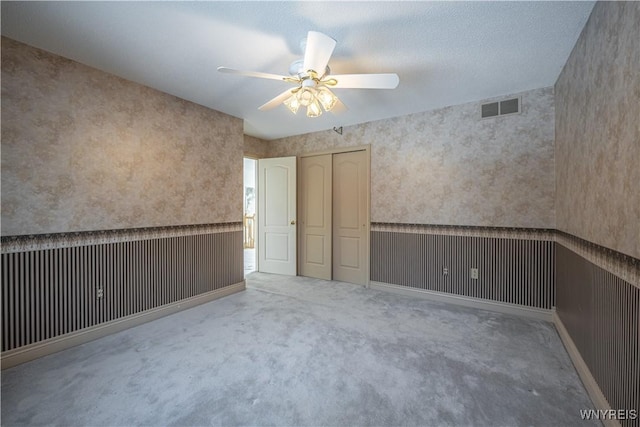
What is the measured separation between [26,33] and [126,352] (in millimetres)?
2527

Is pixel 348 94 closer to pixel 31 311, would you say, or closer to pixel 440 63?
pixel 440 63

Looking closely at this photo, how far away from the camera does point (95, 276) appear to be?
8.16ft

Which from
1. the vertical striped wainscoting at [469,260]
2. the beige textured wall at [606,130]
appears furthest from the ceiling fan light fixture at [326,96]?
the vertical striped wainscoting at [469,260]

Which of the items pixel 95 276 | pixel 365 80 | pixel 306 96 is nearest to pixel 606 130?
pixel 365 80

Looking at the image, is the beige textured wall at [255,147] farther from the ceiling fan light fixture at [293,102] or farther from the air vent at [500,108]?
the air vent at [500,108]

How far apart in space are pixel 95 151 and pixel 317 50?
2.23m

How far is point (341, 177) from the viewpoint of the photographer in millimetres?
4344

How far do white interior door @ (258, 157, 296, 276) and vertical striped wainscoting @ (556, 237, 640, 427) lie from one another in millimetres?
3542

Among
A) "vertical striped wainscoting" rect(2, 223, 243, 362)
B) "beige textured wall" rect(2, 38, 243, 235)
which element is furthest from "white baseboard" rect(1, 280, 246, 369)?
"beige textured wall" rect(2, 38, 243, 235)

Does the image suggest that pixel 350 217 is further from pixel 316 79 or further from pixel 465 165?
pixel 316 79

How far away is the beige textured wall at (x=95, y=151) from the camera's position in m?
2.07

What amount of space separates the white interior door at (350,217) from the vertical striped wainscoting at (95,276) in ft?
6.11

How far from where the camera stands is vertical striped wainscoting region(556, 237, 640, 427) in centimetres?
128
